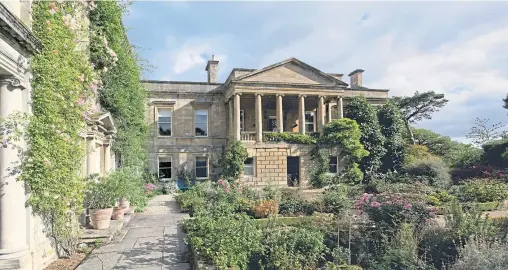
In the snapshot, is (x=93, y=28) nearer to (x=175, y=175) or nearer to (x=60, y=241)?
(x=60, y=241)

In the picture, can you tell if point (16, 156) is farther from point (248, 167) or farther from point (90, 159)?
point (248, 167)

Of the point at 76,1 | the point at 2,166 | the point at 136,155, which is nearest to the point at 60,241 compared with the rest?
the point at 2,166

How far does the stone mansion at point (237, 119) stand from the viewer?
20.3 metres

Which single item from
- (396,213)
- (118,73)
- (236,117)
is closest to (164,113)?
(236,117)

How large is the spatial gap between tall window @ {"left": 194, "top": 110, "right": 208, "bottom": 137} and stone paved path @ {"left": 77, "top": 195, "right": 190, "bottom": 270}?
12.1 metres

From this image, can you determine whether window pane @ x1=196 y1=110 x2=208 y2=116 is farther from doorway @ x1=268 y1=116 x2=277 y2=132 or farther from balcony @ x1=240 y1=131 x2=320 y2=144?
doorway @ x1=268 y1=116 x2=277 y2=132

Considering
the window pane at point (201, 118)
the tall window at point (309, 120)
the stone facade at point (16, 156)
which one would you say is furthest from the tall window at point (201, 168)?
the stone facade at point (16, 156)

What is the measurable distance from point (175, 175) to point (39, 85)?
1571 centimetres

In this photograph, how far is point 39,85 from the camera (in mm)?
5586

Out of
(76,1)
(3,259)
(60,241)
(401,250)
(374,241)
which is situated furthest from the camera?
(76,1)

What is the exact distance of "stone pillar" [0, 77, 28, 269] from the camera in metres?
4.91

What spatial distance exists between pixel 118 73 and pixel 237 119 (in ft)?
32.2

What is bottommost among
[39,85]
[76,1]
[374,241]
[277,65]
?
[374,241]

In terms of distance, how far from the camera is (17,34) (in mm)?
4816
